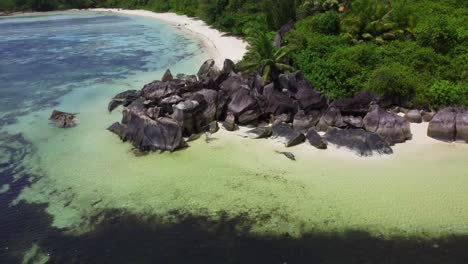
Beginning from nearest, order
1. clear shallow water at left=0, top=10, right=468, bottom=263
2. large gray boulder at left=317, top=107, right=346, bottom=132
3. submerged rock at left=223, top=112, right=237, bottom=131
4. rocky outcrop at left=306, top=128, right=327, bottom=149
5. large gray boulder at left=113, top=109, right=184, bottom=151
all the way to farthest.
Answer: clear shallow water at left=0, top=10, right=468, bottom=263 → rocky outcrop at left=306, top=128, right=327, bottom=149 → large gray boulder at left=113, top=109, right=184, bottom=151 → large gray boulder at left=317, top=107, right=346, bottom=132 → submerged rock at left=223, top=112, right=237, bottom=131

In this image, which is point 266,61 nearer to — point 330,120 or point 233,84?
point 233,84

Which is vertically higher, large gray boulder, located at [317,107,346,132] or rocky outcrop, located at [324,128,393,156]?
large gray boulder, located at [317,107,346,132]

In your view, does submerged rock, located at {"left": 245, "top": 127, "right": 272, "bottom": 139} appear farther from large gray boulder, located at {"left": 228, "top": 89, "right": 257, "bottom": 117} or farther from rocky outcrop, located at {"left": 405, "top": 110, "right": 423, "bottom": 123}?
rocky outcrop, located at {"left": 405, "top": 110, "right": 423, "bottom": 123}

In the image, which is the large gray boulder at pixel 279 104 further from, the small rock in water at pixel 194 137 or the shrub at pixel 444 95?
the shrub at pixel 444 95

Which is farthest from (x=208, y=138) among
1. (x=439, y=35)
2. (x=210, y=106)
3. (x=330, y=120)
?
(x=439, y=35)

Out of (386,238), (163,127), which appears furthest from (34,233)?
(386,238)

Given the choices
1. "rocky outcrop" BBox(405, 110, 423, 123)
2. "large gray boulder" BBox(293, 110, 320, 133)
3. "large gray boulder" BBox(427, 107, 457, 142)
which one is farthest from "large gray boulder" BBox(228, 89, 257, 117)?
"large gray boulder" BBox(427, 107, 457, 142)

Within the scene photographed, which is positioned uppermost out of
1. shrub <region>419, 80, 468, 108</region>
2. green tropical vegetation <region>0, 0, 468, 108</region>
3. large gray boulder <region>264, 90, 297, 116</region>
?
green tropical vegetation <region>0, 0, 468, 108</region>

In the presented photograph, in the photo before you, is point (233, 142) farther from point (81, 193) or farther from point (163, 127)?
point (81, 193)
